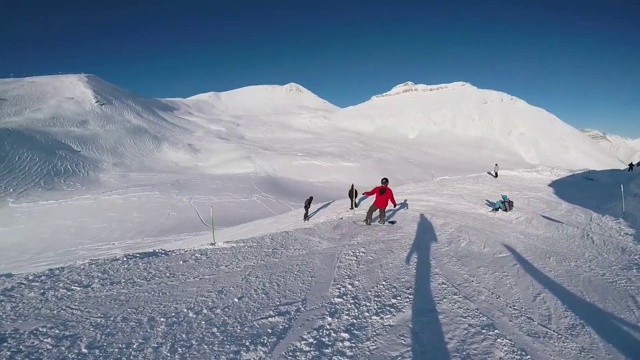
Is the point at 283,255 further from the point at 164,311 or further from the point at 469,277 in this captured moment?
the point at 469,277

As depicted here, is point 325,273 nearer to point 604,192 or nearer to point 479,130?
point 604,192

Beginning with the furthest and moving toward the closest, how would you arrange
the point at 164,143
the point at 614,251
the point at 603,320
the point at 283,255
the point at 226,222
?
the point at 164,143, the point at 226,222, the point at 614,251, the point at 283,255, the point at 603,320

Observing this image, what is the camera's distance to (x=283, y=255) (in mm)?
7469

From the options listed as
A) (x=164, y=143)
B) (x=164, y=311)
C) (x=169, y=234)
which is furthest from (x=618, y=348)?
(x=164, y=143)

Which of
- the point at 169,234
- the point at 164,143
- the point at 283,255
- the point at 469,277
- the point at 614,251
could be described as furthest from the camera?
the point at 164,143

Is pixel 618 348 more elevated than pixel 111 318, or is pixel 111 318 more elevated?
pixel 111 318

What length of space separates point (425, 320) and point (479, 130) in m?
95.8

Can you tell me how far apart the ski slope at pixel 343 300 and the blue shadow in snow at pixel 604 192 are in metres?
4.61

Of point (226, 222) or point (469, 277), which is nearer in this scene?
point (469, 277)

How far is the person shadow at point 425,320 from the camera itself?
396 centimetres

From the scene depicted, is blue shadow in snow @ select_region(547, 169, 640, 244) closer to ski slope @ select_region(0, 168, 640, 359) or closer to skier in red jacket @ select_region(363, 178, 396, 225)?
ski slope @ select_region(0, 168, 640, 359)

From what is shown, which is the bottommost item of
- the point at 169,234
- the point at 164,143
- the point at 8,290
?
the point at 169,234

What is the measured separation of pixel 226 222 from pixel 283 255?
680 inches

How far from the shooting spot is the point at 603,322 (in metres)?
4.91
